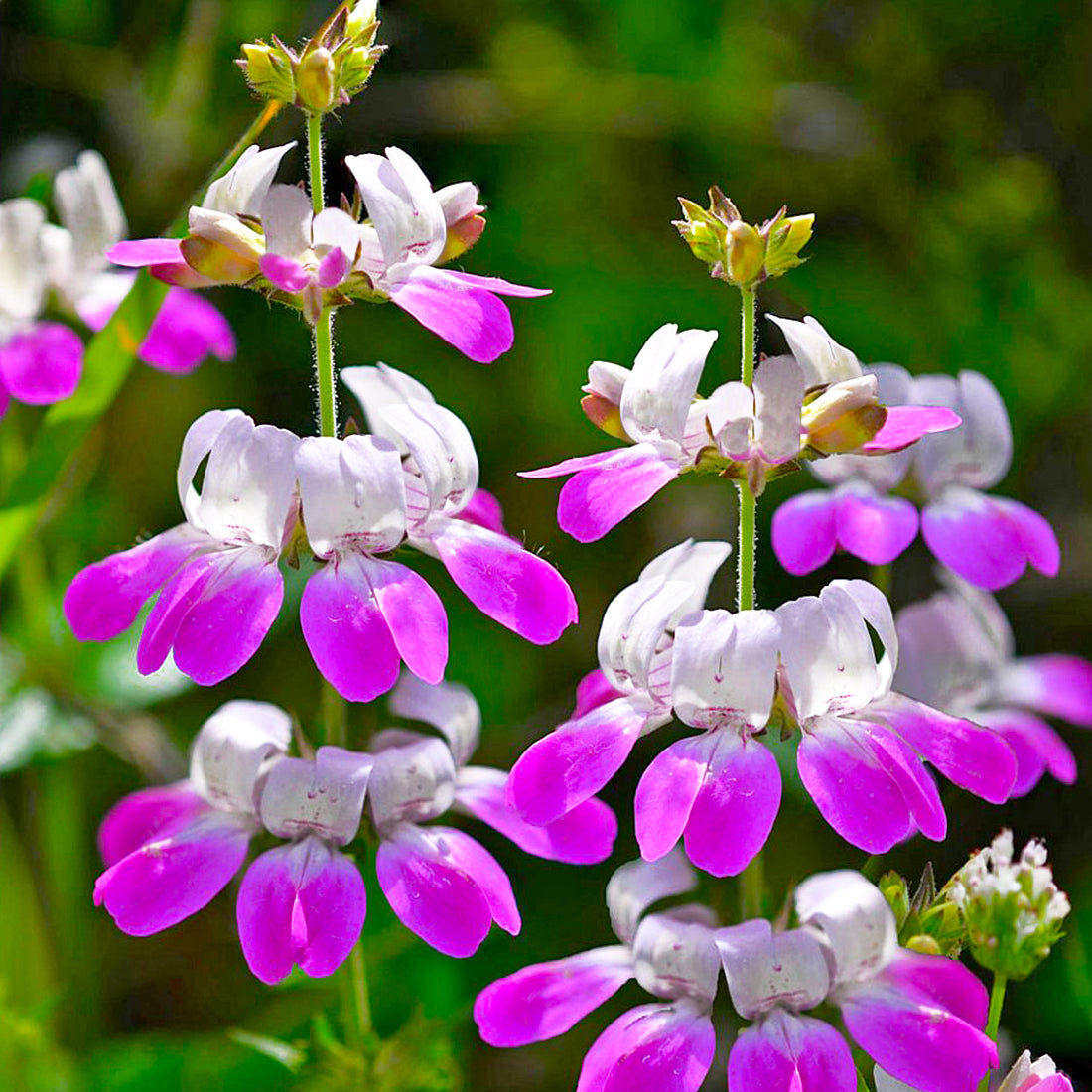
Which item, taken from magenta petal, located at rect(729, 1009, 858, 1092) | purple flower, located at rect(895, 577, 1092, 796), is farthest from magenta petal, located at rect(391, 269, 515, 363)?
purple flower, located at rect(895, 577, 1092, 796)

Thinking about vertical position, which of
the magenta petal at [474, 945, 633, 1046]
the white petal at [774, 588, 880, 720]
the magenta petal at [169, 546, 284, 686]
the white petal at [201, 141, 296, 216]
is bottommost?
the magenta petal at [474, 945, 633, 1046]

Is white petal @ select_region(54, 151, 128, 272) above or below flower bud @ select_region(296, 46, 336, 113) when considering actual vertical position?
below

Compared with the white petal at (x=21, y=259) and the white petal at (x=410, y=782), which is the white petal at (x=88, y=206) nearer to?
the white petal at (x=21, y=259)

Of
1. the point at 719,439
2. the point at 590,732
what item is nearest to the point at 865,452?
the point at 719,439

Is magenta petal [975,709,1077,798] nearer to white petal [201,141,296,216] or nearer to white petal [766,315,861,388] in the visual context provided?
white petal [766,315,861,388]

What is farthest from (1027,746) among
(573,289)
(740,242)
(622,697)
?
(573,289)

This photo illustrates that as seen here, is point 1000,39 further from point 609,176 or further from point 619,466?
point 619,466

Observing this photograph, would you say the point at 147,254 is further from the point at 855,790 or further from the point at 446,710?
the point at 855,790
